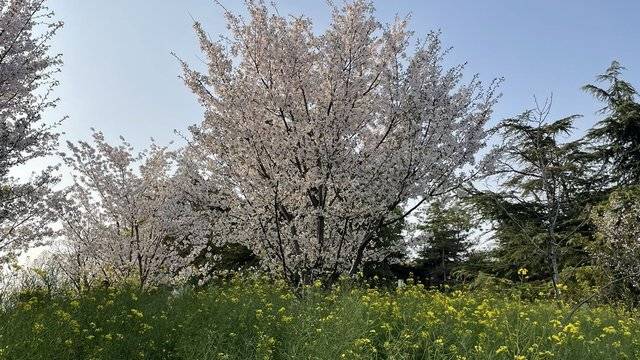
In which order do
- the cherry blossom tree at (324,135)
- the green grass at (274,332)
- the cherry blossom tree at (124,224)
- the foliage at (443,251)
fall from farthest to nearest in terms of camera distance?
the foliage at (443,251), the cherry blossom tree at (124,224), the cherry blossom tree at (324,135), the green grass at (274,332)

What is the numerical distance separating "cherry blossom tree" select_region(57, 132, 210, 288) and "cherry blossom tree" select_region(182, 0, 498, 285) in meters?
3.86

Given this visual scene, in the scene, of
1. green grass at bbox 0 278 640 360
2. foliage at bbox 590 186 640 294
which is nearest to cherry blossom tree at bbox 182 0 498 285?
green grass at bbox 0 278 640 360

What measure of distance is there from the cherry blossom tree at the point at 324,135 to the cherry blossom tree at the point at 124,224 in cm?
386

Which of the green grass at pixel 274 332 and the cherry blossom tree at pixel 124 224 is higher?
the cherry blossom tree at pixel 124 224

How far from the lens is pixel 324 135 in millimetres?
8336

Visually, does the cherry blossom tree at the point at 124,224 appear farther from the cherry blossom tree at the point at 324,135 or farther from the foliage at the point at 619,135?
the foliage at the point at 619,135

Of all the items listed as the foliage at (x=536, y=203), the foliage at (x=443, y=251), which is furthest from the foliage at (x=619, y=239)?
the foliage at (x=443, y=251)

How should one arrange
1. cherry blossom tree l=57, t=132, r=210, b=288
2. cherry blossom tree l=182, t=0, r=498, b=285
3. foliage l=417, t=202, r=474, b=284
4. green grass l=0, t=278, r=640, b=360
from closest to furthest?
green grass l=0, t=278, r=640, b=360 < cherry blossom tree l=182, t=0, r=498, b=285 < cherry blossom tree l=57, t=132, r=210, b=288 < foliage l=417, t=202, r=474, b=284

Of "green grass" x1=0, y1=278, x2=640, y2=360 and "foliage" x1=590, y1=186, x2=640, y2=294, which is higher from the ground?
"foliage" x1=590, y1=186, x2=640, y2=294

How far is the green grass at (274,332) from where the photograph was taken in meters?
4.89

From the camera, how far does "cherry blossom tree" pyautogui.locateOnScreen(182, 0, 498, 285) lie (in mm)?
8359

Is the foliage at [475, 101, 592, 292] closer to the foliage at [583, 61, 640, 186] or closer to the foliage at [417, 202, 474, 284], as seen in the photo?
the foliage at [583, 61, 640, 186]

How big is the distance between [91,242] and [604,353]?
36.0 ft

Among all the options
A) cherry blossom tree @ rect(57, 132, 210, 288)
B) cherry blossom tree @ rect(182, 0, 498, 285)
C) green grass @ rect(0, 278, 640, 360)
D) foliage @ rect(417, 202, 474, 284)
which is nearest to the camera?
green grass @ rect(0, 278, 640, 360)
